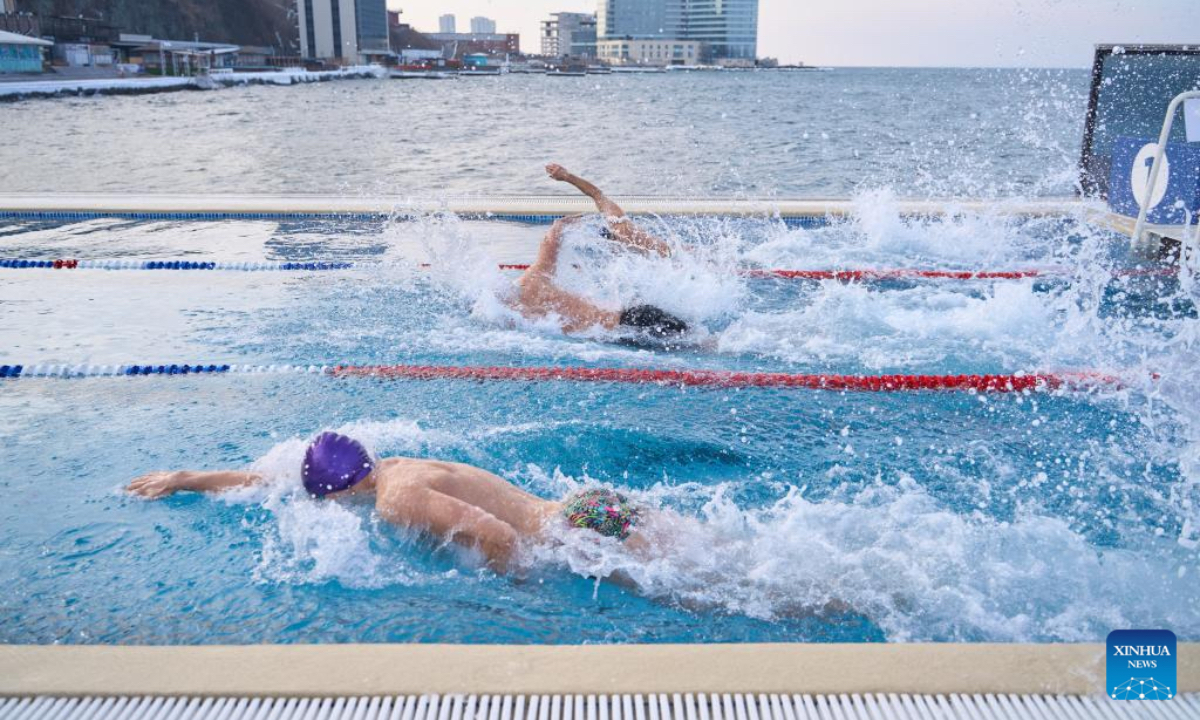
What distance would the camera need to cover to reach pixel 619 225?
17.7ft

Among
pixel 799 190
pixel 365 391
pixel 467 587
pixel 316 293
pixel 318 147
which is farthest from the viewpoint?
pixel 318 147

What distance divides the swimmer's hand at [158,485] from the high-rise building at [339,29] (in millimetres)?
88306

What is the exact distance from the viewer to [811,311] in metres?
5.63

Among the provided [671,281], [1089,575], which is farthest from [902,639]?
[671,281]

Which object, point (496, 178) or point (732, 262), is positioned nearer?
point (732, 262)

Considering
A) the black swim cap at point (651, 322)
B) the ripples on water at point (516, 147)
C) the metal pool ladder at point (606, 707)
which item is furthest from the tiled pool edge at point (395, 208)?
the metal pool ladder at point (606, 707)

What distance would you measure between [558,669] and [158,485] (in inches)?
73.5

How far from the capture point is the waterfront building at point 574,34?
4018 inches

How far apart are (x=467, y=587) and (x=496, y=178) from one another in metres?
13.4

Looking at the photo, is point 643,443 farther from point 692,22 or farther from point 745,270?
point 692,22

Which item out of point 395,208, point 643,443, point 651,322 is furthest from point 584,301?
point 395,208

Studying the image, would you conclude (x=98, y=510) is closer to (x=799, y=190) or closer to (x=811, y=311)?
(x=811, y=311)

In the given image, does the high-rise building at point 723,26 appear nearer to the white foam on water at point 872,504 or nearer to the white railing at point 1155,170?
the white railing at point 1155,170

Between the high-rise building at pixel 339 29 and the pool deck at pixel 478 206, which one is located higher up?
the high-rise building at pixel 339 29
